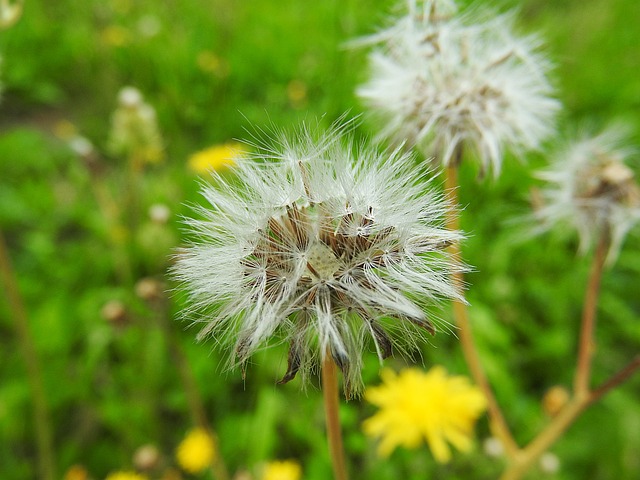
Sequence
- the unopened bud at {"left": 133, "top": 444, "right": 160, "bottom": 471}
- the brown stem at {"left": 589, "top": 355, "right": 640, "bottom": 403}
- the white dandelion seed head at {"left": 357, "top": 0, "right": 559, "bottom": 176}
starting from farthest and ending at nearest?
the unopened bud at {"left": 133, "top": 444, "right": 160, "bottom": 471} → the white dandelion seed head at {"left": 357, "top": 0, "right": 559, "bottom": 176} → the brown stem at {"left": 589, "top": 355, "right": 640, "bottom": 403}

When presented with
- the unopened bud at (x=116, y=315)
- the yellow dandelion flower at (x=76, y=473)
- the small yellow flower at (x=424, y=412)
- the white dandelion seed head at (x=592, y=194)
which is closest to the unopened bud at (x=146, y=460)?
the yellow dandelion flower at (x=76, y=473)

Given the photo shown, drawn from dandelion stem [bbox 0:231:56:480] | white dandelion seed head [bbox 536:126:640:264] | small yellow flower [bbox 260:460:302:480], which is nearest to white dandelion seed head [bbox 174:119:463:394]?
white dandelion seed head [bbox 536:126:640:264]

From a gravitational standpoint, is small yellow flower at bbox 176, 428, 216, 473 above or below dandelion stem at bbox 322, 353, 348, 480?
below

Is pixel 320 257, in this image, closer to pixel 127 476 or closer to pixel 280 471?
pixel 280 471

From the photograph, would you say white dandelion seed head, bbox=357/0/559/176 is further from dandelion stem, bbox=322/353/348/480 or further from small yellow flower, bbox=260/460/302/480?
small yellow flower, bbox=260/460/302/480

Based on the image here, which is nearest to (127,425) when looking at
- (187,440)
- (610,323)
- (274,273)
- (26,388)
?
(187,440)

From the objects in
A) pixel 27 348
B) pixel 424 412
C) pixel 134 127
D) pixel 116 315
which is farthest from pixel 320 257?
pixel 134 127
